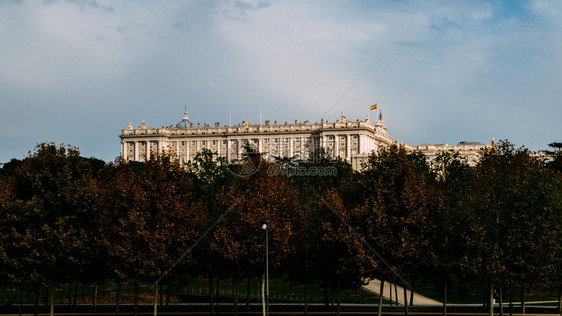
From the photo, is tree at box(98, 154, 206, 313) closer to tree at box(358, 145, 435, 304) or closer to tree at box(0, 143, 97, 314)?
tree at box(0, 143, 97, 314)

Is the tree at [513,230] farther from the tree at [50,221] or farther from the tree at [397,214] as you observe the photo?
the tree at [50,221]

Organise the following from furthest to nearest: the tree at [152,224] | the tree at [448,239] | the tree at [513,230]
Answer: the tree at [448,239] → the tree at [152,224] → the tree at [513,230]

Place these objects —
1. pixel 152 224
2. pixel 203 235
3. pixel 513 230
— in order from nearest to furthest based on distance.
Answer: pixel 513 230, pixel 152 224, pixel 203 235

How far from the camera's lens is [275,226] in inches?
1938

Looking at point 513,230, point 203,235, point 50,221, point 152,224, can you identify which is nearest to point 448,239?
point 513,230

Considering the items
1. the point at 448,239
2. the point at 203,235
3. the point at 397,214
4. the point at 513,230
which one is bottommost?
the point at 448,239

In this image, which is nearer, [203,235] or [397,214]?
[397,214]

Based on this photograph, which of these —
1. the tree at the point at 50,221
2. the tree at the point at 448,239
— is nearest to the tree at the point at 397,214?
the tree at the point at 448,239

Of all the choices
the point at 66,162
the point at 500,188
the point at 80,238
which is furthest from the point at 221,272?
the point at 500,188

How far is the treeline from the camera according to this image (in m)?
44.5

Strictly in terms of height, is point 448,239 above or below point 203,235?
below

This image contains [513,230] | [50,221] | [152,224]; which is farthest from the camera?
[50,221]

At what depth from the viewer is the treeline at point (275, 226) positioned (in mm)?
44500

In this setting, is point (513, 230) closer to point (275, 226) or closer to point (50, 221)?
point (275, 226)
